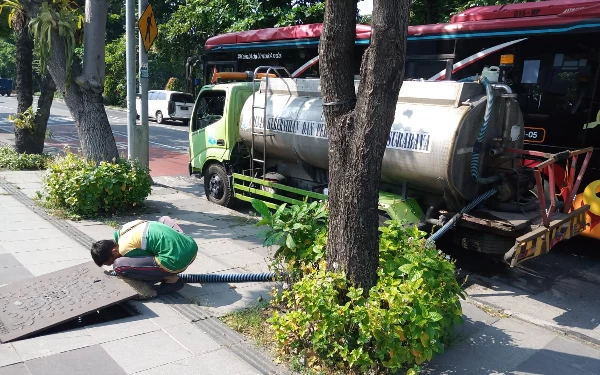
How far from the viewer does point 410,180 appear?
22.6 ft

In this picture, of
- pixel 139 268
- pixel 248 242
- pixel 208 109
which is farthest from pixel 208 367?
pixel 208 109

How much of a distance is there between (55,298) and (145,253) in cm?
92

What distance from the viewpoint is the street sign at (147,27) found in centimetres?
1008

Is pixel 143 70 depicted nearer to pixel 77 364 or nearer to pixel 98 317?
pixel 98 317

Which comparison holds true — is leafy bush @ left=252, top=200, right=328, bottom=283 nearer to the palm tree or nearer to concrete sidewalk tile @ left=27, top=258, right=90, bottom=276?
concrete sidewalk tile @ left=27, top=258, right=90, bottom=276

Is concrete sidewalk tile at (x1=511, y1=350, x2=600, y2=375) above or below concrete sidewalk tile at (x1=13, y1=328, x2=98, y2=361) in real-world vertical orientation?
below

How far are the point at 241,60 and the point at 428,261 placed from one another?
35.1 feet

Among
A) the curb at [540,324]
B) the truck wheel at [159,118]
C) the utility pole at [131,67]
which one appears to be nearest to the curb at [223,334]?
the curb at [540,324]

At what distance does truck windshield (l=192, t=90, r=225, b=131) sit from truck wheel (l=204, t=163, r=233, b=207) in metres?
0.90

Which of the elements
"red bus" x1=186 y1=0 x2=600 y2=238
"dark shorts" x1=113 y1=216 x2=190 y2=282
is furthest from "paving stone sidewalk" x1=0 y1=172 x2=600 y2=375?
"red bus" x1=186 y1=0 x2=600 y2=238

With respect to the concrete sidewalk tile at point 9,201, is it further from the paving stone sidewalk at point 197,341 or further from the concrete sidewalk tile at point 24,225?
the paving stone sidewalk at point 197,341

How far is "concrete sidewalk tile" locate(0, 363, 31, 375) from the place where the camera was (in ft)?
12.8

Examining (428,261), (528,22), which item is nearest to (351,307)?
(428,261)

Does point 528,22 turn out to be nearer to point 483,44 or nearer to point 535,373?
point 483,44
